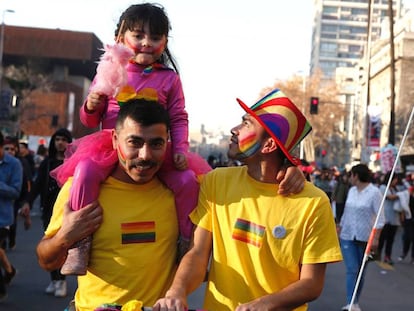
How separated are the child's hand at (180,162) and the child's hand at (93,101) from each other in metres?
0.45

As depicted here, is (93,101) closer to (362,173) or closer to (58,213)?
(58,213)

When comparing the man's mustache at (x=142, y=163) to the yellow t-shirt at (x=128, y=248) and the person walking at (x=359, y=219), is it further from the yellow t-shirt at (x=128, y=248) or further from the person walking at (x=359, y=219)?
the person walking at (x=359, y=219)

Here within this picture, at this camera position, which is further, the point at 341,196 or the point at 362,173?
the point at 341,196

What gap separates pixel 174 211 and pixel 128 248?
288mm

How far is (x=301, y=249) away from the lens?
315cm

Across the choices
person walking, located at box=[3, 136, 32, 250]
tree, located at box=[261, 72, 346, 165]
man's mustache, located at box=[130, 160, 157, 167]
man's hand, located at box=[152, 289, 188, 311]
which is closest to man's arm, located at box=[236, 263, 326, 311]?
man's hand, located at box=[152, 289, 188, 311]

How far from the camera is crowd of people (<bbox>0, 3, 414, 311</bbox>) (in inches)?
124

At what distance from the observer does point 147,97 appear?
343 cm

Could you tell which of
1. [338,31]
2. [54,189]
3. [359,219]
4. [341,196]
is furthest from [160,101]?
[338,31]

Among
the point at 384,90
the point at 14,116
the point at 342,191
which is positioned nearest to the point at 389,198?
the point at 342,191

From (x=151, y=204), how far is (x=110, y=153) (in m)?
0.32

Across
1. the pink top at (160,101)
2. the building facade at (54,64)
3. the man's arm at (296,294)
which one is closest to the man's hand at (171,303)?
the man's arm at (296,294)

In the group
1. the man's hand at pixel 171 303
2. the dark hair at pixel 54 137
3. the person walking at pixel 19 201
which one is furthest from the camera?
the person walking at pixel 19 201

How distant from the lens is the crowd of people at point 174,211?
3154mm
